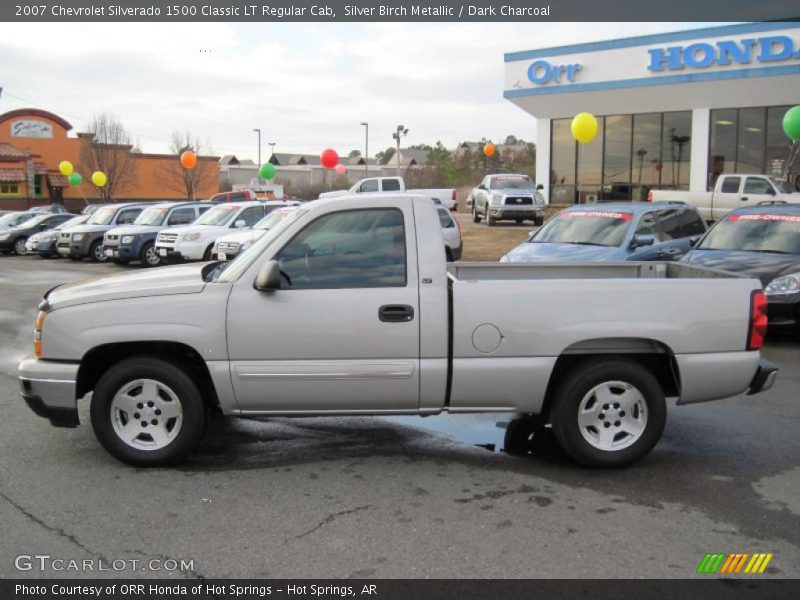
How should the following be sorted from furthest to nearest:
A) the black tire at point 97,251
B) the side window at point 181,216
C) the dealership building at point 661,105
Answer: the dealership building at point 661,105 → the black tire at point 97,251 → the side window at point 181,216

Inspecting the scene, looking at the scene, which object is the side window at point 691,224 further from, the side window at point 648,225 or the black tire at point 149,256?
the black tire at point 149,256

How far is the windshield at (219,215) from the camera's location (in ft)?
68.4

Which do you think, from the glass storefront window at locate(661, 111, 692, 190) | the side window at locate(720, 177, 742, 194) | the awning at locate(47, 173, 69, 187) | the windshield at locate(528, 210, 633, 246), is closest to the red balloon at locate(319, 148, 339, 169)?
the glass storefront window at locate(661, 111, 692, 190)

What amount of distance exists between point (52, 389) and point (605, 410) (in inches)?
149

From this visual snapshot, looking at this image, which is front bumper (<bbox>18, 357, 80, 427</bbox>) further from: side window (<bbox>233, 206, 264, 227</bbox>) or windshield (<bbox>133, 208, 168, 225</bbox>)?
windshield (<bbox>133, 208, 168, 225</bbox>)

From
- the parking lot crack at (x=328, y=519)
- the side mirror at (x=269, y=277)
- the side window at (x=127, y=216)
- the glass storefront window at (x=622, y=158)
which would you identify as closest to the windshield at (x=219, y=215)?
the side window at (x=127, y=216)

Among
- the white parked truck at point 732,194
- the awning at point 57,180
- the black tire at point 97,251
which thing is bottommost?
the black tire at point 97,251

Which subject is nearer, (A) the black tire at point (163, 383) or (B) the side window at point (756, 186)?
(A) the black tire at point (163, 383)

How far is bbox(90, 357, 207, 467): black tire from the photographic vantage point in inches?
204

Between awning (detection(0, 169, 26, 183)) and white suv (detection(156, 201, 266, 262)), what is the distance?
3830 cm

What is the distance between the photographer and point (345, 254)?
527cm

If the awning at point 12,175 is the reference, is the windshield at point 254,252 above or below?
below

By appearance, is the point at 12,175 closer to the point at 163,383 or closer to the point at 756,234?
the point at 756,234
